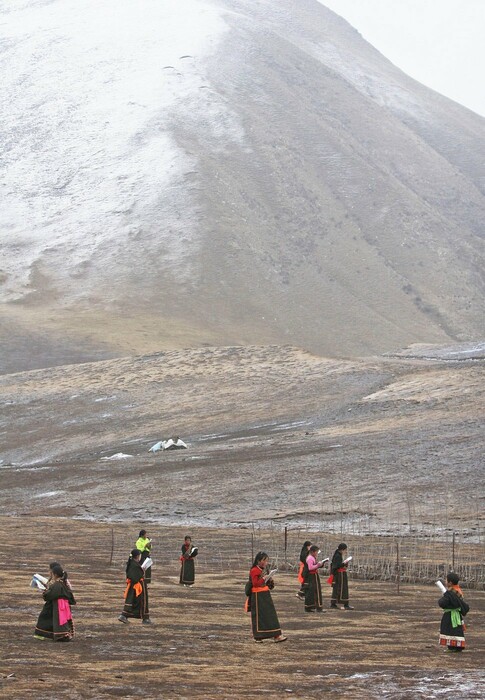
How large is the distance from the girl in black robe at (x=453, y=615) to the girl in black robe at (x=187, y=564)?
817cm

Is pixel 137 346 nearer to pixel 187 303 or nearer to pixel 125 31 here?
pixel 187 303

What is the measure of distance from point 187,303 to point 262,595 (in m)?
87.3

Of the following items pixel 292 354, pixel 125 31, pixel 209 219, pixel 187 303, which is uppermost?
pixel 125 31

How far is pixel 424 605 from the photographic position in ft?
71.3

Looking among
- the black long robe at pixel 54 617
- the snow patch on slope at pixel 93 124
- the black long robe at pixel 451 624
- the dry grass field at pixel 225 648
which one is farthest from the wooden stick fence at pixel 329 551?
the snow patch on slope at pixel 93 124

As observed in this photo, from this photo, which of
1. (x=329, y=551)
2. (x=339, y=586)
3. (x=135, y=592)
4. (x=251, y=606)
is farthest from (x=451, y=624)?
(x=329, y=551)

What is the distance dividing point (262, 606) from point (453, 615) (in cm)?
262

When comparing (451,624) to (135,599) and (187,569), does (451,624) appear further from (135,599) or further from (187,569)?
(187,569)

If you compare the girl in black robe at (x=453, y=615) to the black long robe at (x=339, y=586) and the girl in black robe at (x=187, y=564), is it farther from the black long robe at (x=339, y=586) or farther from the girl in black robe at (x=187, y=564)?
the girl in black robe at (x=187, y=564)

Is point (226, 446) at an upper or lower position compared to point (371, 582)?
upper

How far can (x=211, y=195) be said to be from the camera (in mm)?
121188

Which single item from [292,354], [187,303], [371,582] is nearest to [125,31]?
[187,303]

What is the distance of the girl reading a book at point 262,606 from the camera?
640 inches

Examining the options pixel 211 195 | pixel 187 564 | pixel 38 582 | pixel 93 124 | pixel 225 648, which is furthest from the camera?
pixel 93 124
